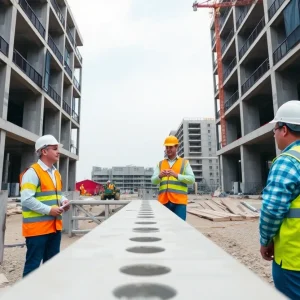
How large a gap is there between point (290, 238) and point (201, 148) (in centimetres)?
7972

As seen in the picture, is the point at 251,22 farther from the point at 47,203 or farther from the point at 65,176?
the point at 47,203

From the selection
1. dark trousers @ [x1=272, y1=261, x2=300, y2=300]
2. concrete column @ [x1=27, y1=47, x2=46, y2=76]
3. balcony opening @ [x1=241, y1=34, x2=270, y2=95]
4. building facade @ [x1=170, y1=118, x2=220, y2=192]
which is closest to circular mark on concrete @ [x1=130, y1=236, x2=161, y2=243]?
dark trousers @ [x1=272, y1=261, x2=300, y2=300]

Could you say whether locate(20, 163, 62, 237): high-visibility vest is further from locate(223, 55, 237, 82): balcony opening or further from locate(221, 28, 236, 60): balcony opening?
locate(223, 55, 237, 82): balcony opening

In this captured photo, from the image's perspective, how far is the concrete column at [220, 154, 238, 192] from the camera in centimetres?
2829

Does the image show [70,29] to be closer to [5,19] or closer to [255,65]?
[5,19]

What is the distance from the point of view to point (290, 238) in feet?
4.99

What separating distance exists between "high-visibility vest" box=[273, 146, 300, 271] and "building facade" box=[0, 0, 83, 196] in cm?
1297

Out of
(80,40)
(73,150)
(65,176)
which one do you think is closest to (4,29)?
(65,176)

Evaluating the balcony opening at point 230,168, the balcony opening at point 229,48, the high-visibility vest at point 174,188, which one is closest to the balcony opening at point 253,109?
the balcony opening at point 230,168

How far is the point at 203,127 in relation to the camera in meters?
80.2

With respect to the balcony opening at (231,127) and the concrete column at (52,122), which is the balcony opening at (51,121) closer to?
the concrete column at (52,122)

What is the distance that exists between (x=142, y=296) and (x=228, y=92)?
3071 cm

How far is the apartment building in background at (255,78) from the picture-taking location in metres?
16.4

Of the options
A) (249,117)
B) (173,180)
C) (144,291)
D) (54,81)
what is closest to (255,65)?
(249,117)
